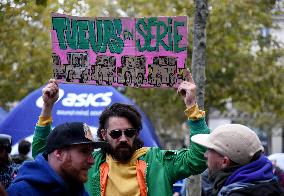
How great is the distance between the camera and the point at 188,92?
16.2 ft

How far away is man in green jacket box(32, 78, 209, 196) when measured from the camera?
4863 mm

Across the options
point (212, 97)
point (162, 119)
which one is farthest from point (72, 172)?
point (162, 119)

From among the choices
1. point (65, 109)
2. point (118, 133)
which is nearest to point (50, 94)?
point (118, 133)

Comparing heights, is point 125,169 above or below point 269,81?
above

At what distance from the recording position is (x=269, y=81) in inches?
750

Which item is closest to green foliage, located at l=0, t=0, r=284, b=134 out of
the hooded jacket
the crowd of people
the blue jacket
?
the crowd of people

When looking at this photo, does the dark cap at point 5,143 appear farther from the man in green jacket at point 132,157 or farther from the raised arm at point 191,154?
the raised arm at point 191,154

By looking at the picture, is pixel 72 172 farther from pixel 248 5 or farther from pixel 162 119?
pixel 162 119

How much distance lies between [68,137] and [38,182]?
32cm

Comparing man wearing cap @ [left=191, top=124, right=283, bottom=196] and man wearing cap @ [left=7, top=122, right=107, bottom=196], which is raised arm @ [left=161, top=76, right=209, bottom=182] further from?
man wearing cap @ [left=7, top=122, right=107, bottom=196]

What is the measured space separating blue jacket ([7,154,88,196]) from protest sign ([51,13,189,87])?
160 cm

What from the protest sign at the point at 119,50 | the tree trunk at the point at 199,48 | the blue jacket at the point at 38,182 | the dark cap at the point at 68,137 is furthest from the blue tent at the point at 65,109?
the blue jacket at the point at 38,182

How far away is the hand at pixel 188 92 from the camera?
4918 millimetres

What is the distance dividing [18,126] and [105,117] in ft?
22.1
